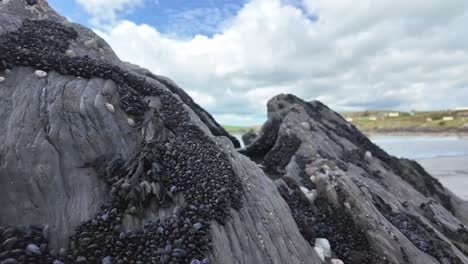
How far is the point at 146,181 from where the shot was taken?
429 centimetres

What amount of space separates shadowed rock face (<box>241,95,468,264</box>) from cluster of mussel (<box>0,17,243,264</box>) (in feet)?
7.20

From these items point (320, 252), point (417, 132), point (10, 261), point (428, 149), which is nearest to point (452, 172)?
point (428, 149)

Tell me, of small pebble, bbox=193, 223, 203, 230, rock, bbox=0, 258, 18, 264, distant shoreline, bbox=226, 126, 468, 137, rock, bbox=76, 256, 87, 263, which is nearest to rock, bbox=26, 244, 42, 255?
rock, bbox=0, 258, 18, 264

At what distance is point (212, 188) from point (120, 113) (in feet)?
8.95

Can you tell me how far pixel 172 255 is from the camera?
330 centimetres

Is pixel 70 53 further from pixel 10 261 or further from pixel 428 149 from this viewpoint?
pixel 428 149

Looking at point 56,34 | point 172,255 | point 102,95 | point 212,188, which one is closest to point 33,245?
point 172,255

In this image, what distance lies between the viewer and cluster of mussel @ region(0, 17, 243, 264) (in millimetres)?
3342

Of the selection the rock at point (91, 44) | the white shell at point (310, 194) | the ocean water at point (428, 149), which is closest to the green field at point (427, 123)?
the ocean water at point (428, 149)

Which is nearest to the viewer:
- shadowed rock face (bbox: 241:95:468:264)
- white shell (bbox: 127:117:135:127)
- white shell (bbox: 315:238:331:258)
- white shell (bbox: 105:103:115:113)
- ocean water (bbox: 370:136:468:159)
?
white shell (bbox: 315:238:331:258)

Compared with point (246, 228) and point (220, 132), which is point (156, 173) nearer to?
point (246, 228)

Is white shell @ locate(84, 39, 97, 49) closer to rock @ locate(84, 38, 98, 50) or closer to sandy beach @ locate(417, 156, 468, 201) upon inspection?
rock @ locate(84, 38, 98, 50)

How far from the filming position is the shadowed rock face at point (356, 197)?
5.24 metres

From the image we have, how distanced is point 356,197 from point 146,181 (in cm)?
456
